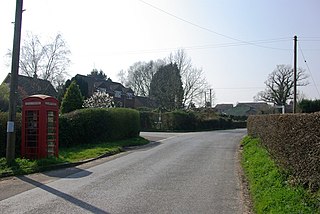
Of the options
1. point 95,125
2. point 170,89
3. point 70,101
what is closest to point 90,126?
point 95,125

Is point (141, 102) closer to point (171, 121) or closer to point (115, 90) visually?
point (115, 90)

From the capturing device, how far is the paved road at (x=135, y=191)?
303 inches

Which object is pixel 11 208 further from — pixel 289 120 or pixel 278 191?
pixel 289 120

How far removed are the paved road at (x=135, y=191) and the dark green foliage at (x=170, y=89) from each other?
54401 millimetres

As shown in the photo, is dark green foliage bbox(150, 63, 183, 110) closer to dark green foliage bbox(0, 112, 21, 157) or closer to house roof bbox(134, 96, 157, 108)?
house roof bbox(134, 96, 157, 108)

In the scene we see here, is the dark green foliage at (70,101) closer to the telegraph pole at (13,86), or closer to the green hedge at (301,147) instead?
A: the telegraph pole at (13,86)

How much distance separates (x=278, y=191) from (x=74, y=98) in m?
25.9

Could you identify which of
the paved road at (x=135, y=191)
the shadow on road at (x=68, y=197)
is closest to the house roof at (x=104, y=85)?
the paved road at (x=135, y=191)

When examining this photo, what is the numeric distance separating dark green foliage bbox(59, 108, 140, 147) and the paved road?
6427mm

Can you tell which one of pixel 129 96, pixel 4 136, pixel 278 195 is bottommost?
pixel 278 195

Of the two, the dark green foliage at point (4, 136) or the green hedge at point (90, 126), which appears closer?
the dark green foliage at point (4, 136)

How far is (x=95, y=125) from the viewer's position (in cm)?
2284

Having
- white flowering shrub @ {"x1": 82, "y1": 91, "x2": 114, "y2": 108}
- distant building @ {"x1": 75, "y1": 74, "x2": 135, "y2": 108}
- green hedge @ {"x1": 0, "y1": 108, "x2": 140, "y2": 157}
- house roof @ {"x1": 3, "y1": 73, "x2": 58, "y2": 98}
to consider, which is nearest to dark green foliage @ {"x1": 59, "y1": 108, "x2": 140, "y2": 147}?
green hedge @ {"x1": 0, "y1": 108, "x2": 140, "y2": 157}

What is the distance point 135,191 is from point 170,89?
198 feet
